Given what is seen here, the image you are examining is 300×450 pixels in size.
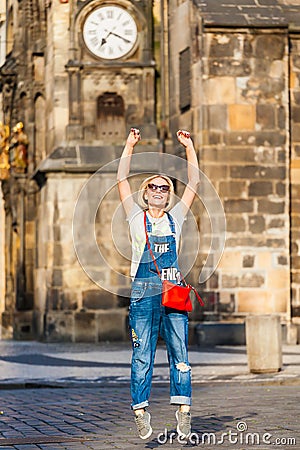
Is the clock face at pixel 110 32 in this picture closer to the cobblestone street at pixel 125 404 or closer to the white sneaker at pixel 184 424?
the cobblestone street at pixel 125 404

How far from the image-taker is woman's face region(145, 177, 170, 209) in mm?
8844

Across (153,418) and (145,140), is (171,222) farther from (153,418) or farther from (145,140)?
(145,140)

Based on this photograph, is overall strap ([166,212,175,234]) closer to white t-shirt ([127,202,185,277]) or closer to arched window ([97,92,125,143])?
white t-shirt ([127,202,185,277])

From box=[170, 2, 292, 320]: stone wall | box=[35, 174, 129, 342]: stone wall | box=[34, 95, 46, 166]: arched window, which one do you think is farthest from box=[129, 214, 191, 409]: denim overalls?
box=[34, 95, 46, 166]: arched window

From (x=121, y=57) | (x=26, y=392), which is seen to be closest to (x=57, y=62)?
(x=121, y=57)

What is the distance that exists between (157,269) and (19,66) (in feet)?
74.8

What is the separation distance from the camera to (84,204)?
26.0 m

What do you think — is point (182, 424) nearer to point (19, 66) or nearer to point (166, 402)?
point (166, 402)

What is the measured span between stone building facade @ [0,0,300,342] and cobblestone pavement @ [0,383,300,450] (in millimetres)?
6887

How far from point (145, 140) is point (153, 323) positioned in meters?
18.0

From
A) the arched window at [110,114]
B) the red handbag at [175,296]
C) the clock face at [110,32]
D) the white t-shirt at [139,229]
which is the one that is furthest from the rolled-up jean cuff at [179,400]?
the clock face at [110,32]

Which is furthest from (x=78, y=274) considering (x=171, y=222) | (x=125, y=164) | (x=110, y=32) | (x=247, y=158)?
(x=171, y=222)

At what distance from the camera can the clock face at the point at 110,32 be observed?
87.9 ft

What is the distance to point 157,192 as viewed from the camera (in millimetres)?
8836
